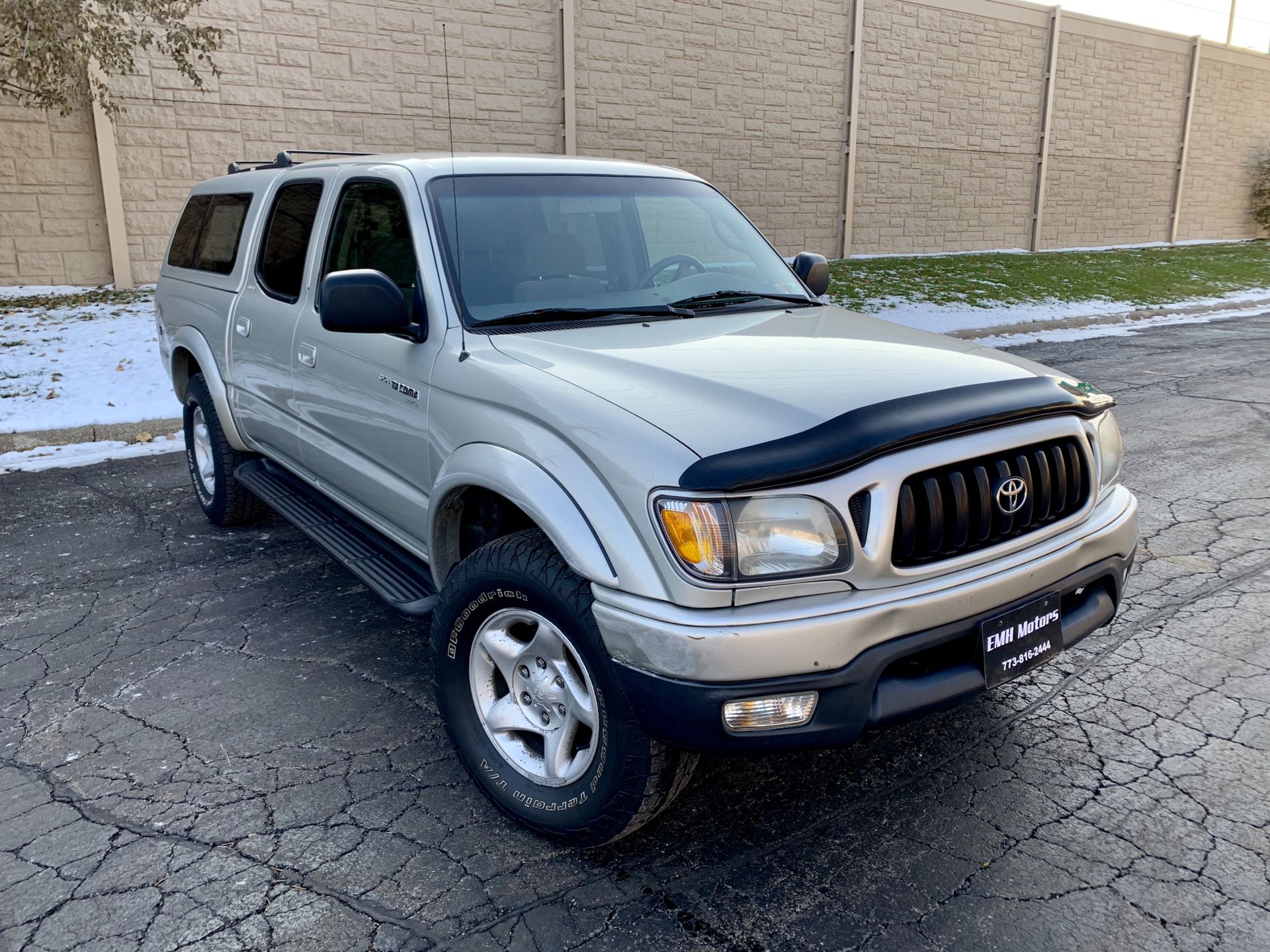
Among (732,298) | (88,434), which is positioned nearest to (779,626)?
(732,298)

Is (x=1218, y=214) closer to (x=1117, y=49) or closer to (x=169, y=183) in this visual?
(x=1117, y=49)

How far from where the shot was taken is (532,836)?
2838 mm

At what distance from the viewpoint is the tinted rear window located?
5.08 m

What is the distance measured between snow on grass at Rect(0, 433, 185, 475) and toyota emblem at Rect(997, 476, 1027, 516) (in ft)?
20.6

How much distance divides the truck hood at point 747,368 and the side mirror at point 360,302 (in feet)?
1.17

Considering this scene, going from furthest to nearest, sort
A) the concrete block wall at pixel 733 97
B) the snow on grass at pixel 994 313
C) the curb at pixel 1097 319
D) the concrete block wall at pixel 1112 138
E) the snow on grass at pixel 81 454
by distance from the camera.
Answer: the concrete block wall at pixel 1112 138 → the concrete block wall at pixel 733 97 → the snow on grass at pixel 994 313 → the curb at pixel 1097 319 → the snow on grass at pixel 81 454

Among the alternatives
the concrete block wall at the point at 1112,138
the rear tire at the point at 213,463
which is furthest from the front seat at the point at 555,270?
the concrete block wall at the point at 1112,138

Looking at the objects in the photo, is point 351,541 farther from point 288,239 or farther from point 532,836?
point 532,836

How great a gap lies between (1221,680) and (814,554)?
2317 mm

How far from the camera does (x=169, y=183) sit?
1256 cm

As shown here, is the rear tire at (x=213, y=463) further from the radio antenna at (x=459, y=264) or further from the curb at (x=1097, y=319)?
the curb at (x=1097, y=319)

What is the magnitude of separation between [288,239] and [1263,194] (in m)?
32.5

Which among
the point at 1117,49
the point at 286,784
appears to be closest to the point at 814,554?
the point at 286,784

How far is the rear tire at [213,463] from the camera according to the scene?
5.34 metres
